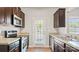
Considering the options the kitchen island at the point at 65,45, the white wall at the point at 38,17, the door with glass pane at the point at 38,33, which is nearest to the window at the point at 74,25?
the kitchen island at the point at 65,45

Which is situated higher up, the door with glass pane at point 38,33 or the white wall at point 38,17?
the white wall at point 38,17

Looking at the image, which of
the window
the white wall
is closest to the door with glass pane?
the white wall

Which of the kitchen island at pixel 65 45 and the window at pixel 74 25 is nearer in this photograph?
the kitchen island at pixel 65 45

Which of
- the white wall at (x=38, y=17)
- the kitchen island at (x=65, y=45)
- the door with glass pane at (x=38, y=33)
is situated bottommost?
the kitchen island at (x=65, y=45)

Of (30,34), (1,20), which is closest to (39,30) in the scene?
(30,34)

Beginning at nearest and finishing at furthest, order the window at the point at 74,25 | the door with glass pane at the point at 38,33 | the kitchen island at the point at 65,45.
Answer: the kitchen island at the point at 65,45
the window at the point at 74,25
the door with glass pane at the point at 38,33

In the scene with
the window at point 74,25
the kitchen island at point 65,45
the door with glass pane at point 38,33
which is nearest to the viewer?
the kitchen island at point 65,45

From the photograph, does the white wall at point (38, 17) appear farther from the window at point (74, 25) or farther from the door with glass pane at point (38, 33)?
the window at point (74, 25)

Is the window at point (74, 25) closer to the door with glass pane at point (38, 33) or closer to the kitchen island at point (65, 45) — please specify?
the kitchen island at point (65, 45)

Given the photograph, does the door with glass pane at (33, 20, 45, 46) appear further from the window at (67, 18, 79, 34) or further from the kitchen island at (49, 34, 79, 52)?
the window at (67, 18, 79, 34)

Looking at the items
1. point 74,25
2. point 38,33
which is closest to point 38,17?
point 38,33

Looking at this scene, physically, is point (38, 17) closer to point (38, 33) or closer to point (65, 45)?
point (38, 33)

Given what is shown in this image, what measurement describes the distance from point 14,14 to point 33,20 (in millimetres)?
576
